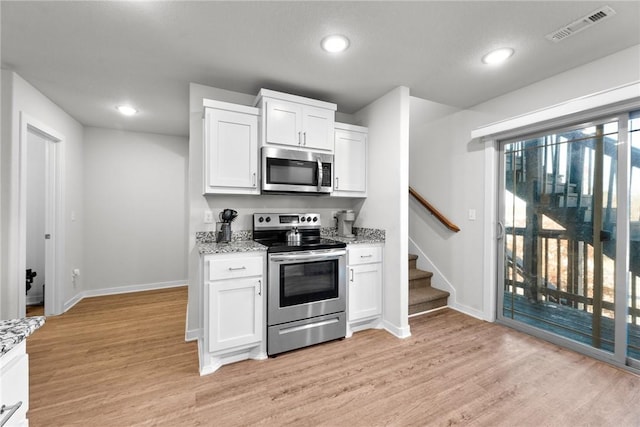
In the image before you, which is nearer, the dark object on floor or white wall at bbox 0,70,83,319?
white wall at bbox 0,70,83,319

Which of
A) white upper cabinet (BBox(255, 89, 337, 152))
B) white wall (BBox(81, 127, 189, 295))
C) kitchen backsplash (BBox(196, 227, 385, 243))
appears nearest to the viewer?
white upper cabinet (BBox(255, 89, 337, 152))

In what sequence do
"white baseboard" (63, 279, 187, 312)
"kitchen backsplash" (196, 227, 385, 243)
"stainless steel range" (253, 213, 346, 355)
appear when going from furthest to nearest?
"white baseboard" (63, 279, 187, 312), "kitchen backsplash" (196, 227, 385, 243), "stainless steel range" (253, 213, 346, 355)

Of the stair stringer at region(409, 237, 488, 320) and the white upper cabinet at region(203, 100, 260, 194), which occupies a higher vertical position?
the white upper cabinet at region(203, 100, 260, 194)

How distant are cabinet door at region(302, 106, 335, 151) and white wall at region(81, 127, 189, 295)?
8.61 ft

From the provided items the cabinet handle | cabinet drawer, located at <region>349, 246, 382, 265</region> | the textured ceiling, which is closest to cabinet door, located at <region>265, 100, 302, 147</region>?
the textured ceiling

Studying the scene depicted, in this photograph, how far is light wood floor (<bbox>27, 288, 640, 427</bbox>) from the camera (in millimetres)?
1618

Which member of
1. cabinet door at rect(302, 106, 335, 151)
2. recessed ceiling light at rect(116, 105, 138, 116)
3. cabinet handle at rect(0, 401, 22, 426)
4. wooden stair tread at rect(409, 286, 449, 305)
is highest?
recessed ceiling light at rect(116, 105, 138, 116)

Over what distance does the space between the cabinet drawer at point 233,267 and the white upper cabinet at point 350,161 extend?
3.79 ft

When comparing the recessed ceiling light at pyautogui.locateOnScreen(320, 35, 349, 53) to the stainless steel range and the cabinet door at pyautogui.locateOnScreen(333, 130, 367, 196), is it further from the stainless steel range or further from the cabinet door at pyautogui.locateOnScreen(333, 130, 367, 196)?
the stainless steel range

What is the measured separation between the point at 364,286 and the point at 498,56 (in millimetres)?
2279

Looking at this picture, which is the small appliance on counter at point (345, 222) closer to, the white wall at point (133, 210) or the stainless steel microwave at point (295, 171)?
the stainless steel microwave at point (295, 171)

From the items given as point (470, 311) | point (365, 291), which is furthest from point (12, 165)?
point (470, 311)

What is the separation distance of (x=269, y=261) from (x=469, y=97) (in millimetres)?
2703

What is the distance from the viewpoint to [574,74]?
233cm
